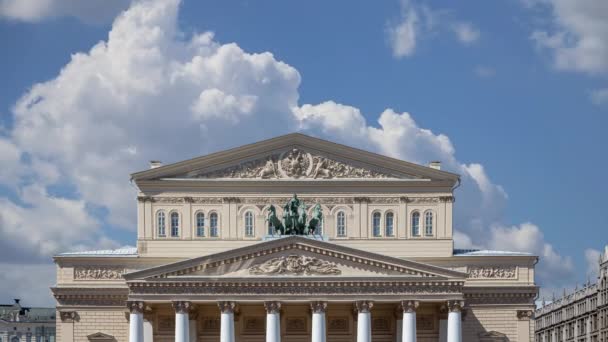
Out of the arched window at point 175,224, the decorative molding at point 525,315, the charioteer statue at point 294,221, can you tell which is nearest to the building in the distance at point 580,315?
the decorative molding at point 525,315

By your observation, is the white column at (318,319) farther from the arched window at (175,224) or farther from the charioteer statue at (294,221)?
the arched window at (175,224)

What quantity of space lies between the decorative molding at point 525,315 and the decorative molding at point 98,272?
26220 mm

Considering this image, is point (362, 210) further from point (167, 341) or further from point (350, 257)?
point (167, 341)

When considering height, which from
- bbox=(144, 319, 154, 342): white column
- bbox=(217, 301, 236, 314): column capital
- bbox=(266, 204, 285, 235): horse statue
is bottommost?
bbox=(144, 319, 154, 342): white column

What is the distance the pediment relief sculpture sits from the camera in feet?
310

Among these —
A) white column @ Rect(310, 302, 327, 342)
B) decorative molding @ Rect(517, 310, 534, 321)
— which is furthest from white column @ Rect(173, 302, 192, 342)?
decorative molding @ Rect(517, 310, 534, 321)

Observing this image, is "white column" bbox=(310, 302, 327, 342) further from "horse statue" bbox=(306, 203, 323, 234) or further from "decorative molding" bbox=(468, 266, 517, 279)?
"decorative molding" bbox=(468, 266, 517, 279)

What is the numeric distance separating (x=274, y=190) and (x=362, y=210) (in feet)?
20.1

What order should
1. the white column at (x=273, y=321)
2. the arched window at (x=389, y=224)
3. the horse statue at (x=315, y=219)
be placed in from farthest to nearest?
the arched window at (x=389, y=224)
the horse statue at (x=315, y=219)
the white column at (x=273, y=321)

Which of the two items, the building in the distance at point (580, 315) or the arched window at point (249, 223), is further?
the building in the distance at point (580, 315)

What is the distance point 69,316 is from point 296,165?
18.1m

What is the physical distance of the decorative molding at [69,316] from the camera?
303 ft

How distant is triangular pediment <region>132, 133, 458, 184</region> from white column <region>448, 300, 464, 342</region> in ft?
33.3

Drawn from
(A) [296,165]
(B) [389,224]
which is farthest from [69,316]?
(B) [389,224]
